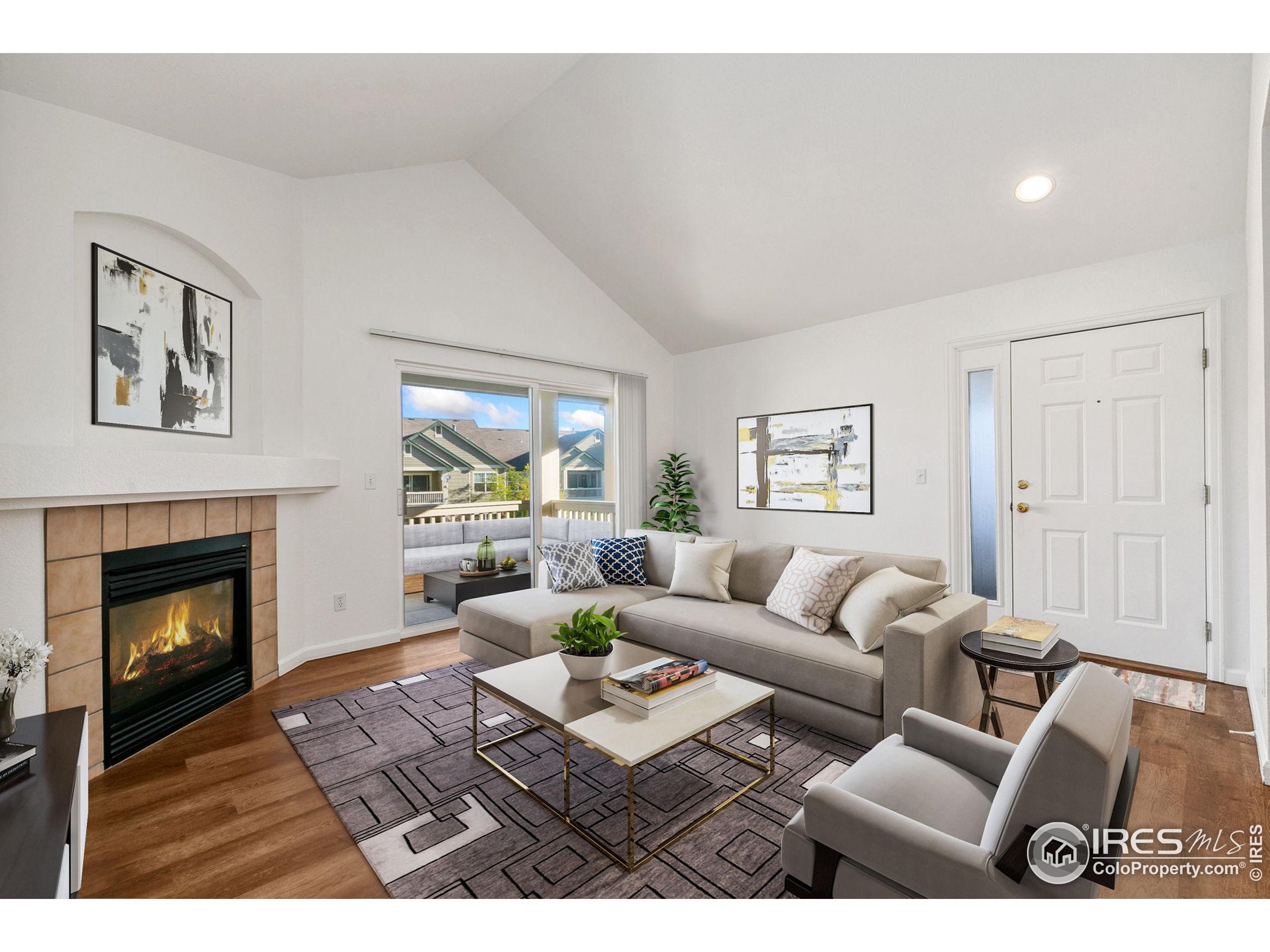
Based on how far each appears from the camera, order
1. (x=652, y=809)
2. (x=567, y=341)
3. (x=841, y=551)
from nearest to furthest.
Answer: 1. (x=652, y=809)
2. (x=841, y=551)
3. (x=567, y=341)

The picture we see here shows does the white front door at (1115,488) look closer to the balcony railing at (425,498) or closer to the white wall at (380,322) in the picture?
the white wall at (380,322)

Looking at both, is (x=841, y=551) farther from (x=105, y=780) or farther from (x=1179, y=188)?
(x=105, y=780)

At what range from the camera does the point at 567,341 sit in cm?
501

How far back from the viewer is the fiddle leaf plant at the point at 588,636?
7.29 ft

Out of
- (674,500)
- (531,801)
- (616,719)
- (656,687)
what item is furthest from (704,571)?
(674,500)

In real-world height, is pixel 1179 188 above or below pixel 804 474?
above

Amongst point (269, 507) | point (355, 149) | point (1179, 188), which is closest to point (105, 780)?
point (269, 507)

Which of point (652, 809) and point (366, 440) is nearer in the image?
point (652, 809)

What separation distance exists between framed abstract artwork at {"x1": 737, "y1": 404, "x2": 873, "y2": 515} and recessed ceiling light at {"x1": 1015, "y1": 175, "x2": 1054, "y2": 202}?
1653 millimetres

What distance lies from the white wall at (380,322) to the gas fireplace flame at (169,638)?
0.61m

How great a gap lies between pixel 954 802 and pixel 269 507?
3.52m

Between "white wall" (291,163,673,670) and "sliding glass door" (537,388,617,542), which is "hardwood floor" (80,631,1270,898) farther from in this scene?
"sliding glass door" (537,388,617,542)

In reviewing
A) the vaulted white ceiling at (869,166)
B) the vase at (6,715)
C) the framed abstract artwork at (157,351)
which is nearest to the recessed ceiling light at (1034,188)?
the vaulted white ceiling at (869,166)

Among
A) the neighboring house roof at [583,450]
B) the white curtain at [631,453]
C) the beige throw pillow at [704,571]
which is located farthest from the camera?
the white curtain at [631,453]
